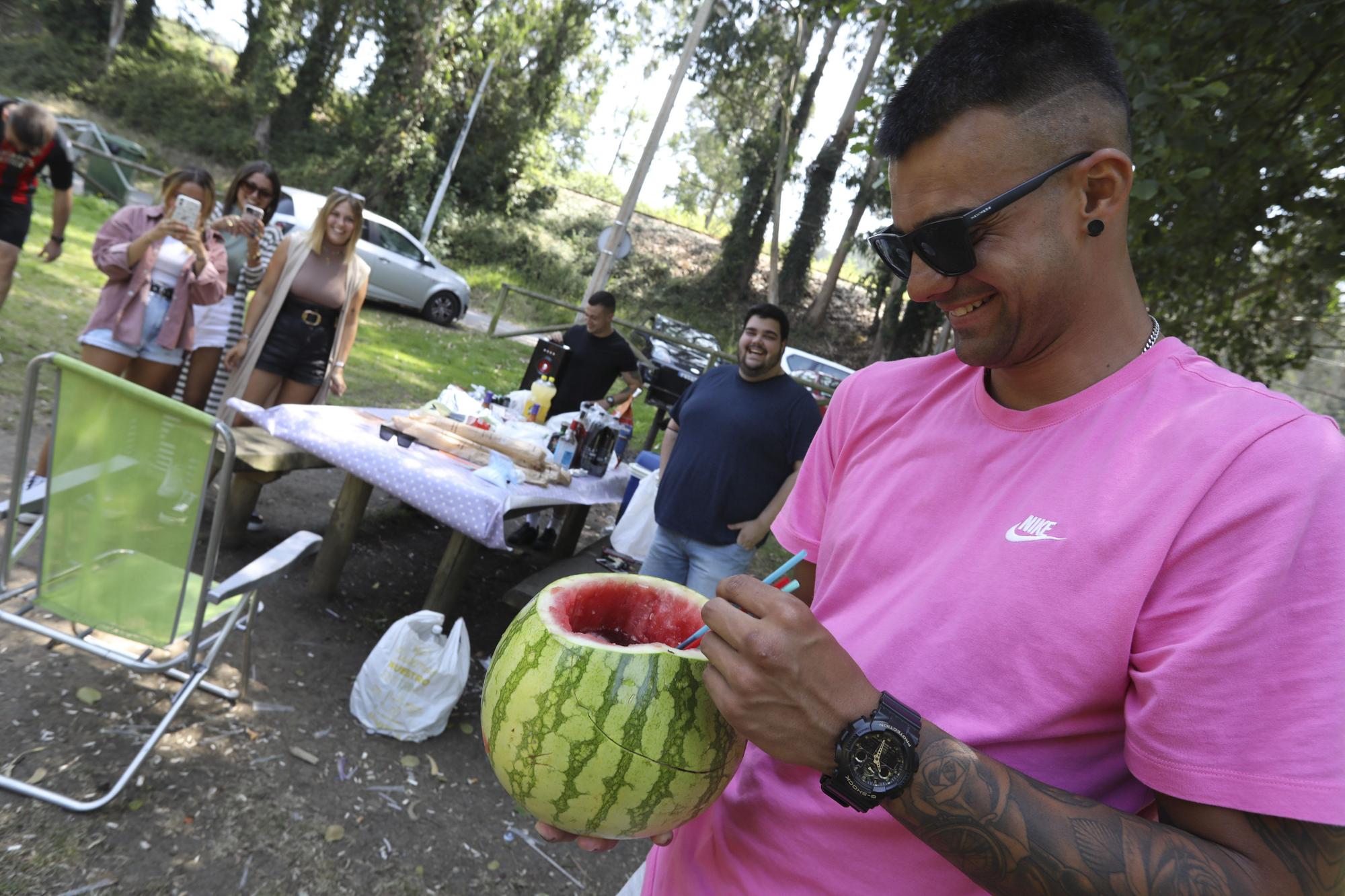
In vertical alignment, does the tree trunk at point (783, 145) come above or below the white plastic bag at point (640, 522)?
above

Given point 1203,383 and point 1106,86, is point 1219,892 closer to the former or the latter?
point 1203,383

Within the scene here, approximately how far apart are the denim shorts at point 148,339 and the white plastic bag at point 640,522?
307 centimetres

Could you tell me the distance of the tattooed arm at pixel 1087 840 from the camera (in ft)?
2.74

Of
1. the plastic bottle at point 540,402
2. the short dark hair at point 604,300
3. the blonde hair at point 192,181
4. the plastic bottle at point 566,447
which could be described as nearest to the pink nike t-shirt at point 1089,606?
the plastic bottle at point 566,447

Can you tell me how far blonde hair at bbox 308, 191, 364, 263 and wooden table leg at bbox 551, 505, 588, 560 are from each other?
96.1 inches

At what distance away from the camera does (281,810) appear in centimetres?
325

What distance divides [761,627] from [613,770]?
0.35m

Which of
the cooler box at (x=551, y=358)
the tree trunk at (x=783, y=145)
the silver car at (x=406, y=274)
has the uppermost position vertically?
the tree trunk at (x=783, y=145)

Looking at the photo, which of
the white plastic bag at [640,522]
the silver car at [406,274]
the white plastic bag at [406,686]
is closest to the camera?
the white plastic bag at [406,686]

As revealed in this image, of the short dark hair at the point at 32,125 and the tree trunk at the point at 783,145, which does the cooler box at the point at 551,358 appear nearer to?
the short dark hair at the point at 32,125

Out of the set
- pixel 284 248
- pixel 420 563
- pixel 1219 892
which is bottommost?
pixel 420 563

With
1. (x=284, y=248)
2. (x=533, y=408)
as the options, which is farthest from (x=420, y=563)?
(x=284, y=248)

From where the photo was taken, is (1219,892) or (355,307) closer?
(1219,892)

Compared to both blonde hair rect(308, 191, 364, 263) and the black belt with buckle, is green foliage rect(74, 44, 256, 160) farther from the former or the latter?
the black belt with buckle
